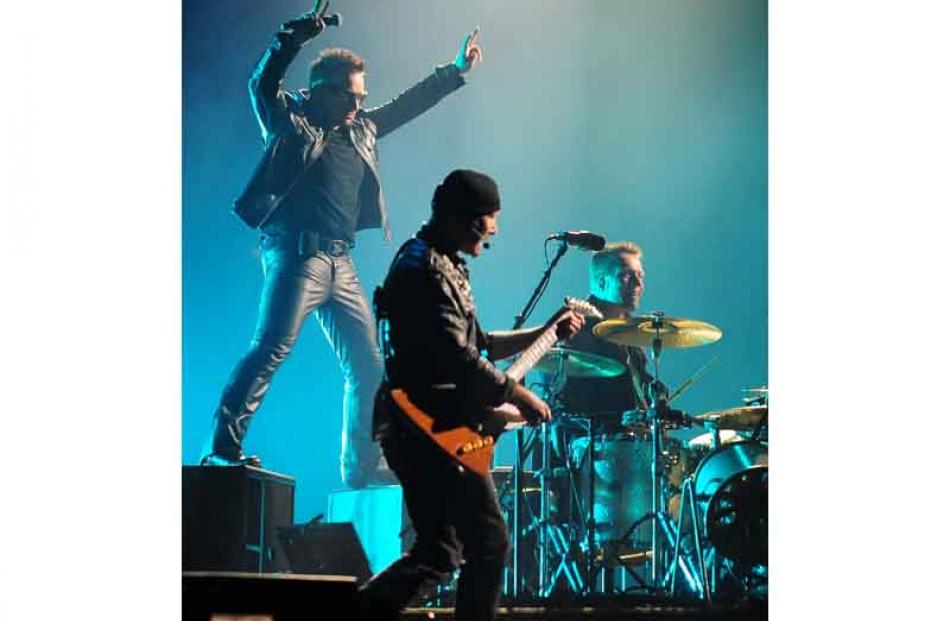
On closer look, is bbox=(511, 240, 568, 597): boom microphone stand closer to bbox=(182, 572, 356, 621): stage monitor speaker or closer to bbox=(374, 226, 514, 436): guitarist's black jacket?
bbox=(374, 226, 514, 436): guitarist's black jacket

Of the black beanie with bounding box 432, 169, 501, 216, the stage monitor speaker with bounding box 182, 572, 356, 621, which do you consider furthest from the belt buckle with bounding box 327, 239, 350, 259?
the stage monitor speaker with bounding box 182, 572, 356, 621

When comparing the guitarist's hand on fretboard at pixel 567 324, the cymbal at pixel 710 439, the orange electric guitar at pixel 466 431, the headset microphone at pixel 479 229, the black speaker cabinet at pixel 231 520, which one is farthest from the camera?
the cymbal at pixel 710 439

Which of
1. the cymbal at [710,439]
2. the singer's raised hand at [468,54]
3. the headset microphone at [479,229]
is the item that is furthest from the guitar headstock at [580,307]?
the singer's raised hand at [468,54]

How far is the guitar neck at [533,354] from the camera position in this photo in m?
4.18

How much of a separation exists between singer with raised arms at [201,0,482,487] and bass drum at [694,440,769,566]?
1473 mm

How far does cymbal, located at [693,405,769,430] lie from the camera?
4.73 m

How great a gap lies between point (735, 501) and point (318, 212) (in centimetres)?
230

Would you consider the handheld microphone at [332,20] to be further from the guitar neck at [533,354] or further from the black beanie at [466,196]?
the guitar neck at [533,354]

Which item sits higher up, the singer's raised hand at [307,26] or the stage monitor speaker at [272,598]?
the singer's raised hand at [307,26]

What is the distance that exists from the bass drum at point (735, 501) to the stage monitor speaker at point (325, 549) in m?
1.55

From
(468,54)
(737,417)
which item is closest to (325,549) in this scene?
(737,417)
